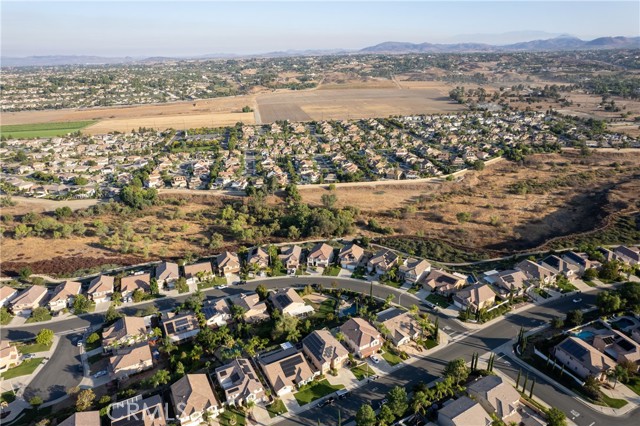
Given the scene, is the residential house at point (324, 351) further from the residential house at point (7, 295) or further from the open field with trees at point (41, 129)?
the open field with trees at point (41, 129)

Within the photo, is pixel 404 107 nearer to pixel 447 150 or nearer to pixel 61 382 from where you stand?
pixel 447 150

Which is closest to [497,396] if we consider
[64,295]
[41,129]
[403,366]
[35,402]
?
[403,366]

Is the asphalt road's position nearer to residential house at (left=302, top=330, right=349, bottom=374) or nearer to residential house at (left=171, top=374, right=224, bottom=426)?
residential house at (left=302, top=330, right=349, bottom=374)

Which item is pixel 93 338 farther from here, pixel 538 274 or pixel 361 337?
pixel 538 274

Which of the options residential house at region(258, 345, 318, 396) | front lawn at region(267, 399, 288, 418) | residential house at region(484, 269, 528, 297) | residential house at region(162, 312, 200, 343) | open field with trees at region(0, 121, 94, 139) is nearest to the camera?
front lawn at region(267, 399, 288, 418)

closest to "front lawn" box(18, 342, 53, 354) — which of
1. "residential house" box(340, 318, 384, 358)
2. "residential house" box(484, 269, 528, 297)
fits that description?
"residential house" box(340, 318, 384, 358)
